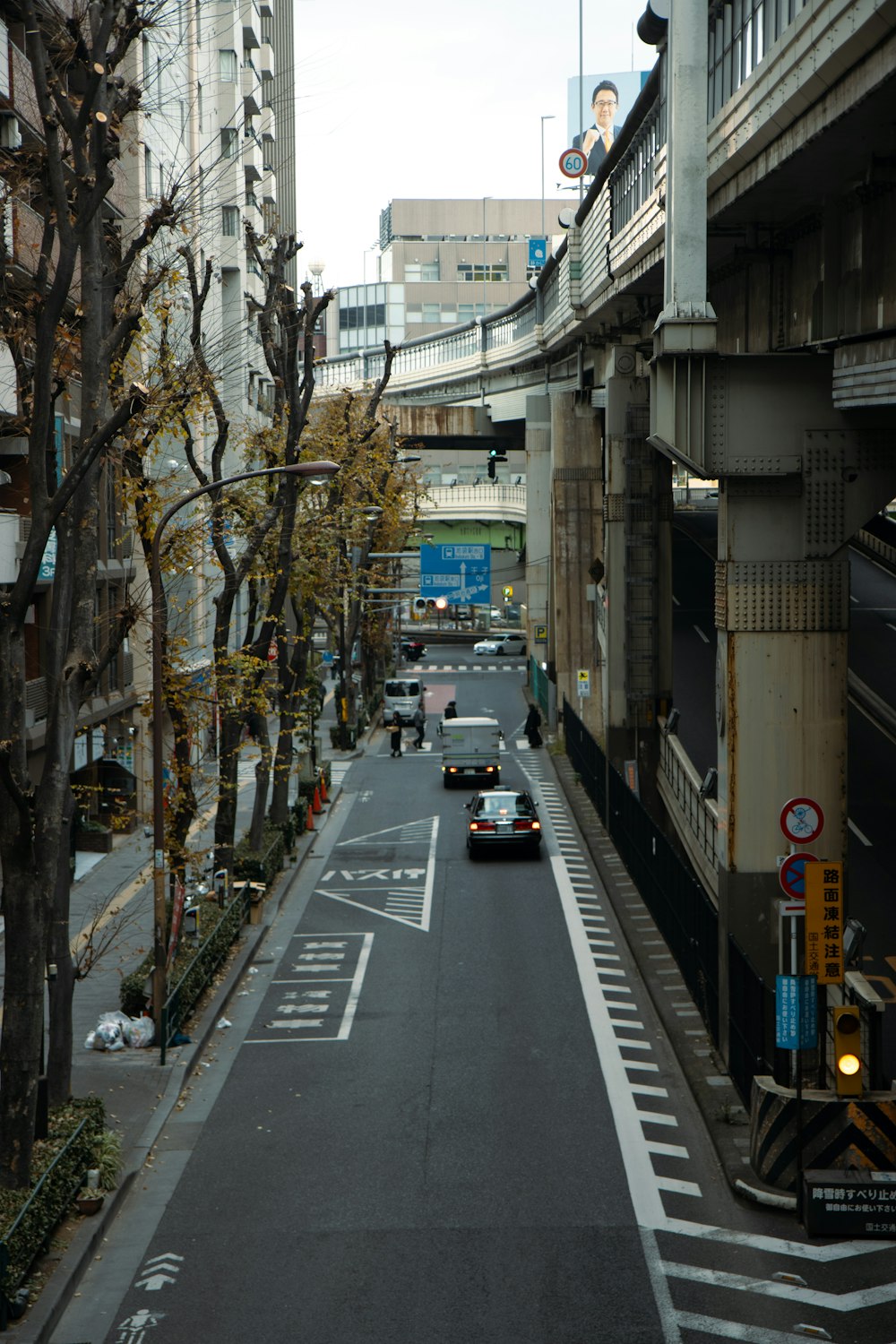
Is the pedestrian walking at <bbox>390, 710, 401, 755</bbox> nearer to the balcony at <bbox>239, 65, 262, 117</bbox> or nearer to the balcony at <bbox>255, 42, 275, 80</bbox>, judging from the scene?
the balcony at <bbox>239, 65, 262, 117</bbox>

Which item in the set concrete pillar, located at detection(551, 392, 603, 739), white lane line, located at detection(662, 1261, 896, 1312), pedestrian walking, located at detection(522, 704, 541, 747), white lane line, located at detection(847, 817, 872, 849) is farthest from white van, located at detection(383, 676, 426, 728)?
white lane line, located at detection(662, 1261, 896, 1312)

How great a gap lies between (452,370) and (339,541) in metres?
20.5

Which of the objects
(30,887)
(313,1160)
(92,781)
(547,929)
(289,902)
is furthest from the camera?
(92,781)

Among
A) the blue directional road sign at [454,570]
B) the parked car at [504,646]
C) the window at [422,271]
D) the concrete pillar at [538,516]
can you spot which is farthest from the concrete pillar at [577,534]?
the window at [422,271]

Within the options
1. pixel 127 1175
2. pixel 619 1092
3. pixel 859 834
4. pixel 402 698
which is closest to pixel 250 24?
pixel 402 698

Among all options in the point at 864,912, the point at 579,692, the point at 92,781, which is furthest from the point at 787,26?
the point at 579,692

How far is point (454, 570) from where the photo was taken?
79.2 meters

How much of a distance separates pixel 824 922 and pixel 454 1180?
17.3 ft

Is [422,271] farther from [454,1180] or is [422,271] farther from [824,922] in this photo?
[824,922]

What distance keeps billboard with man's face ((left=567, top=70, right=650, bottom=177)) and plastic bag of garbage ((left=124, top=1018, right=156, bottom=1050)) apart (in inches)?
2224

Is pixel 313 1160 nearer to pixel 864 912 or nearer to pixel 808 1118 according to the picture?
pixel 808 1118

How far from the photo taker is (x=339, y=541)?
54719mm

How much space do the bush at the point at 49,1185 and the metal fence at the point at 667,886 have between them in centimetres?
901

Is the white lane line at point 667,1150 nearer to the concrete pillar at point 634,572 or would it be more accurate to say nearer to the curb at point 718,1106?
the curb at point 718,1106
